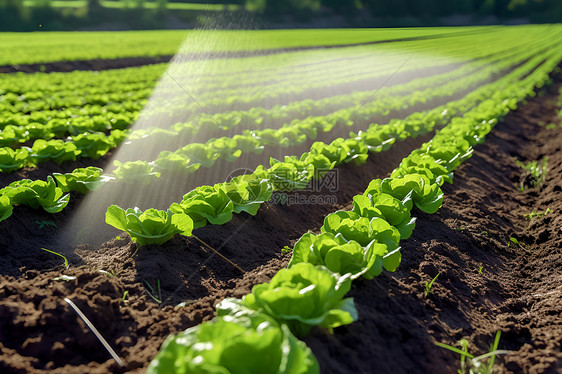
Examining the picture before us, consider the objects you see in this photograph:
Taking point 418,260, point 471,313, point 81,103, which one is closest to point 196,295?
point 418,260

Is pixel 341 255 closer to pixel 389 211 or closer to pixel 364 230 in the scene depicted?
pixel 364 230

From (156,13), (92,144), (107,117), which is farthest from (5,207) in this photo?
(156,13)

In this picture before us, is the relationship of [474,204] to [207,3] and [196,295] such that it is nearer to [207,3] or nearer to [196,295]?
[196,295]

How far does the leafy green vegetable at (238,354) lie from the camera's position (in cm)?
144

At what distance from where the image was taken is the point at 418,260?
312cm

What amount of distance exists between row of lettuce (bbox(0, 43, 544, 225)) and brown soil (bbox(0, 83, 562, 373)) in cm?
19

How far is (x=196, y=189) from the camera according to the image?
11.7 feet

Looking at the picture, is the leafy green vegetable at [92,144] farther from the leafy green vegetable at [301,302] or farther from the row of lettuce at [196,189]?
the leafy green vegetable at [301,302]

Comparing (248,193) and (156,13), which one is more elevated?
(248,193)

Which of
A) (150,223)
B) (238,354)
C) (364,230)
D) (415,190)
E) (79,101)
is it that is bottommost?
(79,101)

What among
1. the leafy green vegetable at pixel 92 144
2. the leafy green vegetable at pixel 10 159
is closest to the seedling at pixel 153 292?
the leafy green vegetable at pixel 10 159

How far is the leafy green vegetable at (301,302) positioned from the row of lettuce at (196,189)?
1293mm

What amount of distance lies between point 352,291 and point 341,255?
26cm

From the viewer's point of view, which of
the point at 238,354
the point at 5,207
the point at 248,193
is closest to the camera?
the point at 238,354
